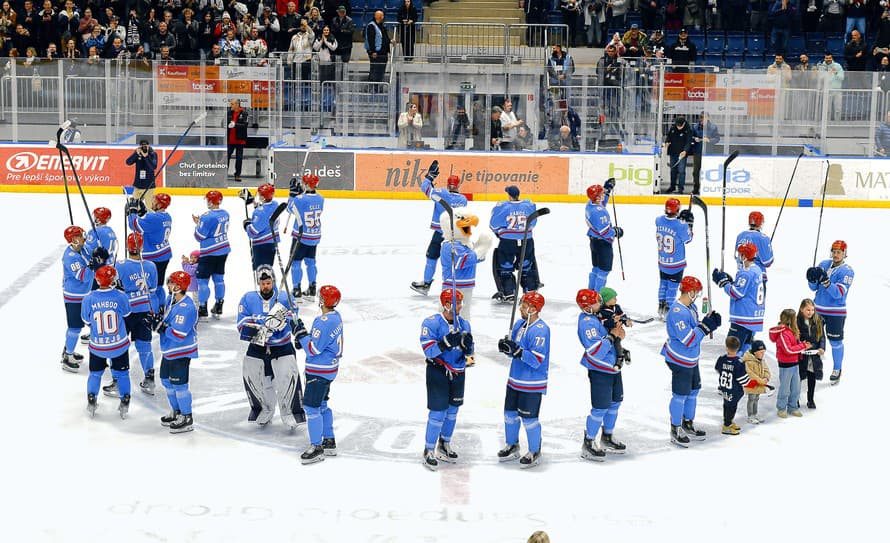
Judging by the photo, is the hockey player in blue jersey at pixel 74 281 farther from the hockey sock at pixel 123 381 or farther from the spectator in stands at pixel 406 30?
the spectator in stands at pixel 406 30

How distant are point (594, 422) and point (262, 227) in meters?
5.81

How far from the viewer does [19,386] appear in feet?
42.5

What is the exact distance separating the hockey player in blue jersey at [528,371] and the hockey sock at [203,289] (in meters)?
5.59

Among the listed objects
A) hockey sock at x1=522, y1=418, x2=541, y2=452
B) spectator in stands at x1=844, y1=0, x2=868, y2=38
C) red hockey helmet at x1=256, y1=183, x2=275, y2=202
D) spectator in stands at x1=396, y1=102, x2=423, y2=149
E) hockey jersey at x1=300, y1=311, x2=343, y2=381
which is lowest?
hockey sock at x1=522, y1=418, x2=541, y2=452

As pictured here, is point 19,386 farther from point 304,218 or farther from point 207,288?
point 304,218

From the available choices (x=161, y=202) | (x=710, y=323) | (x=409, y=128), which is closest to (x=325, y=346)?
(x=710, y=323)

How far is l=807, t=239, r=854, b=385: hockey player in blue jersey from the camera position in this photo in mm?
13094

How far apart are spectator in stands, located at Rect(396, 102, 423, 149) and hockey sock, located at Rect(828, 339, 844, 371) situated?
1253 centimetres

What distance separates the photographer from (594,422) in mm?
11125

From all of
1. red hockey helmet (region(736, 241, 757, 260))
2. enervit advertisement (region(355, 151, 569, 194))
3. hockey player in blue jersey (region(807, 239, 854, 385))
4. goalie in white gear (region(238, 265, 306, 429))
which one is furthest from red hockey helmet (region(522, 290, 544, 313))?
enervit advertisement (region(355, 151, 569, 194))

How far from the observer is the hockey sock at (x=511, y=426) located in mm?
10922

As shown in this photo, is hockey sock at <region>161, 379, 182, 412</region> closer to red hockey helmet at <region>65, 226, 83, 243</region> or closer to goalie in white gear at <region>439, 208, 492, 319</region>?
red hockey helmet at <region>65, 226, 83, 243</region>

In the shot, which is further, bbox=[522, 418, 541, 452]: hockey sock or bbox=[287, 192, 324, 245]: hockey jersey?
bbox=[287, 192, 324, 245]: hockey jersey

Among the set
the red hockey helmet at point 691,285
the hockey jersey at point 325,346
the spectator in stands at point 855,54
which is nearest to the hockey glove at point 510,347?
the hockey jersey at point 325,346
